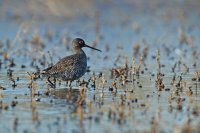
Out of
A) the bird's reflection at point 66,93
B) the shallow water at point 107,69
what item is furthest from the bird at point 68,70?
the bird's reflection at point 66,93

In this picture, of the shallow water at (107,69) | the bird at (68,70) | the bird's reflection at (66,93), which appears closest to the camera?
the shallow water at (107,69)

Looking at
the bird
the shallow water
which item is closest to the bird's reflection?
the shallow water

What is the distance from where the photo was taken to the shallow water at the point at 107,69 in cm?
988

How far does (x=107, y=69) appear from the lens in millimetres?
15992

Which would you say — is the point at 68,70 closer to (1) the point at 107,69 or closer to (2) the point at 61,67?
(2) the point at 61,67

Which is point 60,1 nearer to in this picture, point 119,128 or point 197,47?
point 197,47

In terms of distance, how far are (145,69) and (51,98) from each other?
4182 millimetres

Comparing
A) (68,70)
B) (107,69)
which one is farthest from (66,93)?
(107,69)

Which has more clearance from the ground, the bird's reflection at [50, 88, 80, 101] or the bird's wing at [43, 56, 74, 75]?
the bird's wing at [43, 56, 74, 75]

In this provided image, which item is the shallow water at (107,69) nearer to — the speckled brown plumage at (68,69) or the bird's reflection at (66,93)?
the bird's reflection at (66,93)

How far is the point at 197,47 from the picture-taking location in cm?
1928

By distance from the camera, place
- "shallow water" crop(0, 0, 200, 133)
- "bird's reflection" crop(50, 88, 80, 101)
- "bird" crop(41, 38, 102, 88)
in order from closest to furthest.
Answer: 1. "shallow water" crop(0, 0, 200, 133)
2. "bird's reflection" crop(50, 88, 80, 101)
3. "bird" crop(41, 38, 102, 88)

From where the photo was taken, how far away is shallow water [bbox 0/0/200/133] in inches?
389

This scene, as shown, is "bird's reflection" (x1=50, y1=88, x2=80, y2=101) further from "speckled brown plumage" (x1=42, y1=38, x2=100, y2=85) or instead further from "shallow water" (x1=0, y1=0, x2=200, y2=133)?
"speckled brown plumage" (x1=42, y1=38, x2=100, y2=85)
